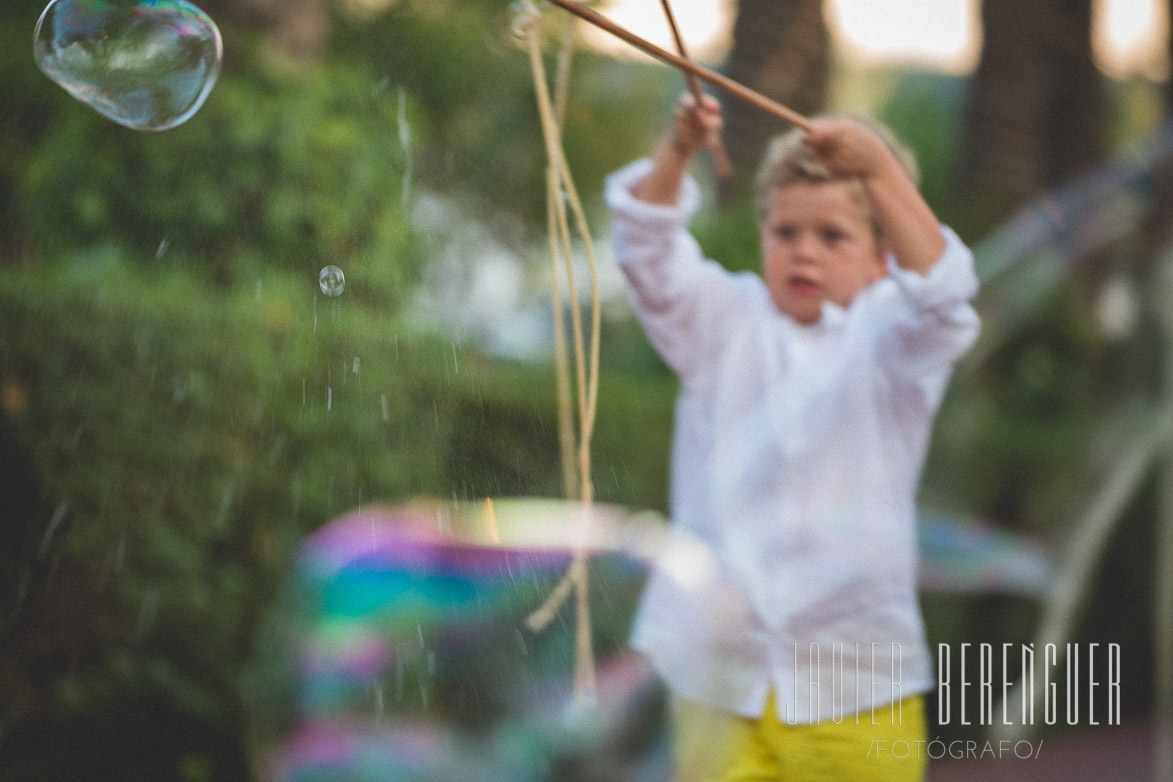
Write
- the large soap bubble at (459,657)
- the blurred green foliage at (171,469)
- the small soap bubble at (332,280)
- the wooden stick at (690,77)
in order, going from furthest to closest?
1. the small soap bubble at (332,280)
2. the blurred green foliage at (171,469)
3. the large soap bubble at (459,657)
4. the wooden stick at (690,77)

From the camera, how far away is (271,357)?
104 inches

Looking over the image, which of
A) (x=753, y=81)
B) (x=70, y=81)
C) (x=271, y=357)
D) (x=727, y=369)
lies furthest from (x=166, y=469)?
(x=753, y=81)

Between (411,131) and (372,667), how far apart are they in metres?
1.88

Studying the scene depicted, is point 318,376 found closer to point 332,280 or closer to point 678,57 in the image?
point 332,280

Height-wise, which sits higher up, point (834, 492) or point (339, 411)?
point (834, 492)

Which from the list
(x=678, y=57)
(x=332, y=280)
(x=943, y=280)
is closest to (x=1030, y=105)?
(x=332, y=280)

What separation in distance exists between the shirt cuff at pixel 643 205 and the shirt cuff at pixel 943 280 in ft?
1.09

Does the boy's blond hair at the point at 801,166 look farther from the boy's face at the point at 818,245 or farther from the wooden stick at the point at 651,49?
the wooden stick at the point at 651,49

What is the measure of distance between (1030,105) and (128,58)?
4431mm

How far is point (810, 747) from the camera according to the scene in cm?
161

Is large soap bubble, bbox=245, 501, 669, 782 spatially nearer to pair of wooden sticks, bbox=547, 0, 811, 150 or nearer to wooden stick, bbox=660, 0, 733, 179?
wooden stick, bbox=660, 0, 733, 179

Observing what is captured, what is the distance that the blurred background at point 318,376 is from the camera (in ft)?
8.14

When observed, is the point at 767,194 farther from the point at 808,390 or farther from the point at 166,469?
the point at 166,469

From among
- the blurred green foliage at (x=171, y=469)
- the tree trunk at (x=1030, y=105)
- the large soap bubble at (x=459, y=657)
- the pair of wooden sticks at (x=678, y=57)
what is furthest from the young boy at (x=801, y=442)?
the tree trunk at (x=1030, y=105)
